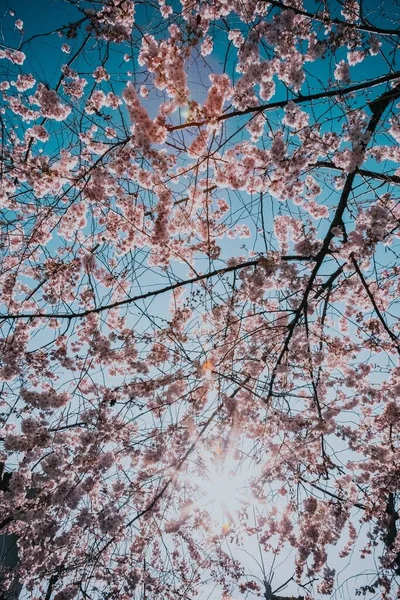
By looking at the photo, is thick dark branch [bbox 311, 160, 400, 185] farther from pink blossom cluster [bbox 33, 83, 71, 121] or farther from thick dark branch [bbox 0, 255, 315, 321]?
pink blossom cluster [bbox 33, 83, 71, 121]

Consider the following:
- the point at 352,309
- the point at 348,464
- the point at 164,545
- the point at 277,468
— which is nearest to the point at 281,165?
the point at 352,309

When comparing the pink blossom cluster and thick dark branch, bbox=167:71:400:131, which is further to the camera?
the pink blossom cluster

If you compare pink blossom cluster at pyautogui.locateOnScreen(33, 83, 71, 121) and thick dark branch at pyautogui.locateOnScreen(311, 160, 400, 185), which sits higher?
thick dark branch at pyautogui.locateOnScreen(311, 160, 400, 185)

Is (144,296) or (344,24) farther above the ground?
(344,24)

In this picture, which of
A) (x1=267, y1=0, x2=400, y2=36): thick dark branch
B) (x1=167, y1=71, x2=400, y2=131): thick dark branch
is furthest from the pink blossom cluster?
(x1=267, y1=0, x2=400, y2=36): thick dark branch

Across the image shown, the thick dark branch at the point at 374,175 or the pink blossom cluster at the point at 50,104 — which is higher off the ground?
the thick dark branch at the point at 374,175

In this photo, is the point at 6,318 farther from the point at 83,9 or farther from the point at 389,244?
the point at 389,244

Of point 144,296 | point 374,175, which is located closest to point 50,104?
point 144,296

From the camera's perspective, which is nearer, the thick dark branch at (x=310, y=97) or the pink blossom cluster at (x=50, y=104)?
the thick dark branch at (x=310, y=97)

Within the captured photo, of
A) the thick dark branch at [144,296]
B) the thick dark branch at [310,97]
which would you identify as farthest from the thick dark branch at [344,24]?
the thick dark branch at [144,296]

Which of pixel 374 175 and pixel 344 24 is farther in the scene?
pixel 374 175

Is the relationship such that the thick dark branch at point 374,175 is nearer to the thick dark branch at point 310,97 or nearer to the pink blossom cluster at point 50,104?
the thick dark branch at point 310,97

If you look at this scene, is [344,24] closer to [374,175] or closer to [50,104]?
[374,175]

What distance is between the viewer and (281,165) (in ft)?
13.8
